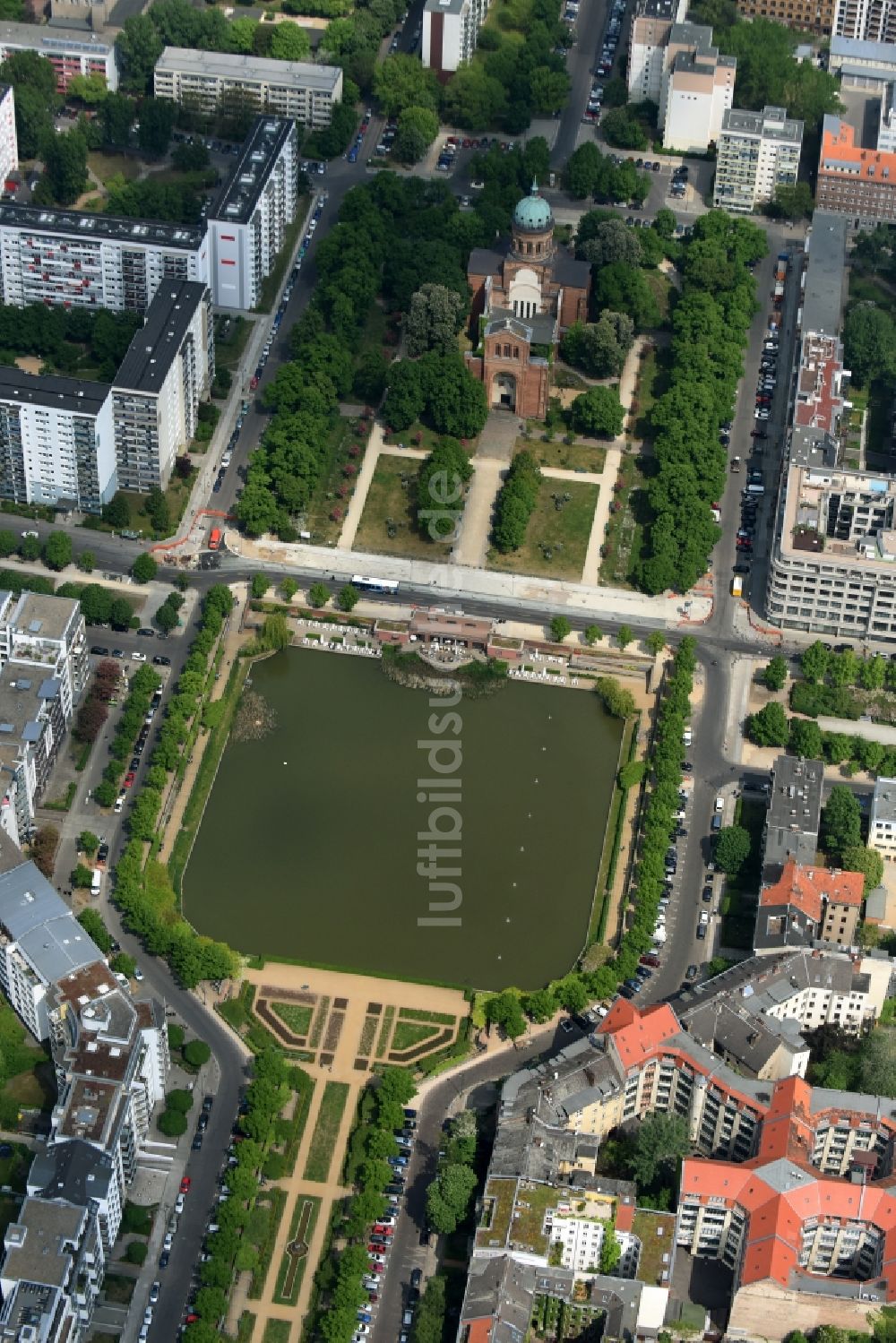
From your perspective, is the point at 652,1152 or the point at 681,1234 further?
the point at 652,1152

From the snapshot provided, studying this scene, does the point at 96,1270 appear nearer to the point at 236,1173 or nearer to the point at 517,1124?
the point at 236,1173

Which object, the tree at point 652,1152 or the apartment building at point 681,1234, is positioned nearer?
the apartment building at point 681,1234

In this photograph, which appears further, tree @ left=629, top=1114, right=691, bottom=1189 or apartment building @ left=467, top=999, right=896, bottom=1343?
tree @ left=629, top=1114, right=691, bottom=1189

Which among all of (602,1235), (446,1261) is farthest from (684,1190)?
(446,1261)

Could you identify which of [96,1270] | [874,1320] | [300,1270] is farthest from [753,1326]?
[96,1270]

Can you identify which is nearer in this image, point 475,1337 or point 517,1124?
point 475,1337

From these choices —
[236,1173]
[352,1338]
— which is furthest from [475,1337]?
[236,1173]

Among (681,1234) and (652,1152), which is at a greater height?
(652,1152)

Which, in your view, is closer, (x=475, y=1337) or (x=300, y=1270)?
(x=475, y=1337)

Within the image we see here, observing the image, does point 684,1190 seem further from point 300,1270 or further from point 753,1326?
point 300,1270
